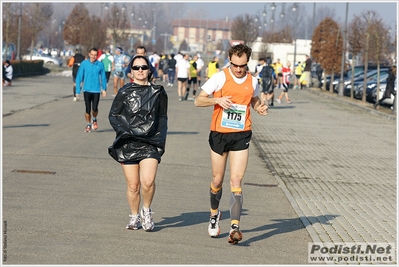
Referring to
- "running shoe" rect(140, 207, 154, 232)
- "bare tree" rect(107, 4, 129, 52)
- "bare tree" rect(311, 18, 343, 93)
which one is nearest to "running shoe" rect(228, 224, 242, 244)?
"running shoe" rect(140, 207, 154, 232)

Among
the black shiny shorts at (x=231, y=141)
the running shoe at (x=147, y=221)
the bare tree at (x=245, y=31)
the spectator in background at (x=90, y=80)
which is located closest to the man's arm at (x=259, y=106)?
the black shiny shorts at (x=231, y=141)

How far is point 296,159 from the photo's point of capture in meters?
15.6

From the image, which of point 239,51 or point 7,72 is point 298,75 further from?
point 239,51

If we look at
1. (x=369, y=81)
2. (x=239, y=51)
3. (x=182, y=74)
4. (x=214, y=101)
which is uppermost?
(x=239, y=51)

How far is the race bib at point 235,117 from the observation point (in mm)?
7945

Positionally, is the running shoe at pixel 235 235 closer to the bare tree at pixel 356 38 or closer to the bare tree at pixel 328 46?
the bare tree at pixel 356 38

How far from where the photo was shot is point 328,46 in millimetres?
46969

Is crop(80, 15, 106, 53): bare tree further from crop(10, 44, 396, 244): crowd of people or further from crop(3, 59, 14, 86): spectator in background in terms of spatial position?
crop(10, 44, 396, 244): crowd of people

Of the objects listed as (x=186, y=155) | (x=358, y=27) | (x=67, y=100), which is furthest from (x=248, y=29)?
(x=186, y=155)

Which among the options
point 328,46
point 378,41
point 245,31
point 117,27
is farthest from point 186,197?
point 245,31

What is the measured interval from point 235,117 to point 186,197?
108 inches

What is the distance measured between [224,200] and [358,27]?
3098 centimetres

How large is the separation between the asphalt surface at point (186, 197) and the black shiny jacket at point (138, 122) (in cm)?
74

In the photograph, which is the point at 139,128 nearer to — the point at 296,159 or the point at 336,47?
the point at 296,159
